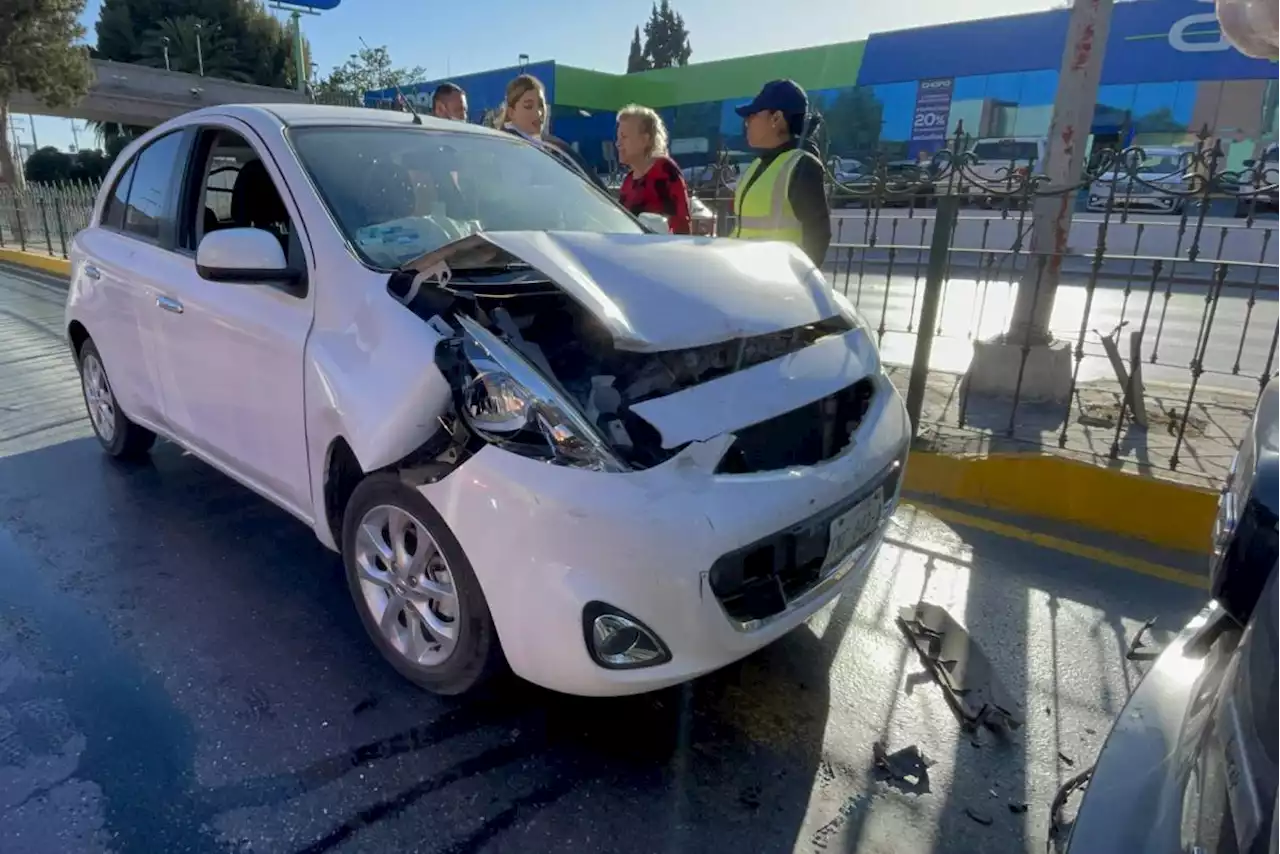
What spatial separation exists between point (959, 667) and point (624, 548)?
1414 mm

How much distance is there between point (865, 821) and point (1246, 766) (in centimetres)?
119

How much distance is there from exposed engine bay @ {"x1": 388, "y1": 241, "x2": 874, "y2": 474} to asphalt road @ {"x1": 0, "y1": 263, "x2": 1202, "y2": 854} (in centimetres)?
82

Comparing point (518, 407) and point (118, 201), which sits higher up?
point (118, 201)

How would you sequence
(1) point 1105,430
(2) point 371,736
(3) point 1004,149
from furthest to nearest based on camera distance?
(3) point 1004,149
(1) point 1105,430
(2) point 371,736

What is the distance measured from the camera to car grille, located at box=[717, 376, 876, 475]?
2.16 meters

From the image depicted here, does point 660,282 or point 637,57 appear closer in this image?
point 660,282

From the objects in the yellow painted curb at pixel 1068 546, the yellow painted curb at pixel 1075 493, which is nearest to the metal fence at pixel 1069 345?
the yellow painted curb at pixel 1075 493

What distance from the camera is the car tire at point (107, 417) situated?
419 centimetres

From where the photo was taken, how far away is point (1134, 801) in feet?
4.15

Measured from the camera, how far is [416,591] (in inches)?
94.0

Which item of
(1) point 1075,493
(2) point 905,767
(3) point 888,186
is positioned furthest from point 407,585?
(3) point 888,186

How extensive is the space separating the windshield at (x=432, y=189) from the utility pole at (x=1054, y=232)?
9.72 ft

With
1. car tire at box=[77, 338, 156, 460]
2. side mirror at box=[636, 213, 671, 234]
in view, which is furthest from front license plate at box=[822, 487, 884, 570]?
car tire at box=[77, 338, 156, 460]

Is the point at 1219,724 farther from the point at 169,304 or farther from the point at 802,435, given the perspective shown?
the point at 169,304
